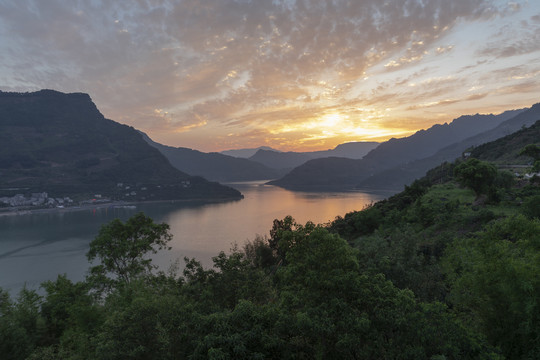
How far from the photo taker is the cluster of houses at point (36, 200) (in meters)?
120

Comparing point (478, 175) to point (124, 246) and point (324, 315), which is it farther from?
point (124, 246)

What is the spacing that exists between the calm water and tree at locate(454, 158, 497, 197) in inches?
1698

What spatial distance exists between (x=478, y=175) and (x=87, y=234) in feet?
296

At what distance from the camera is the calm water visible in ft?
176

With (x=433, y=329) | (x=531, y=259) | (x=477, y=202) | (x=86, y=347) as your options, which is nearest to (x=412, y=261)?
(x=531, y=259)

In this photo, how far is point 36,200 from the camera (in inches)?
4998

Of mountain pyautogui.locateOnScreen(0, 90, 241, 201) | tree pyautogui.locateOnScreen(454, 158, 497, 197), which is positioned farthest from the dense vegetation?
mountain pyautogui.locateOnScreen(0, 90, 241, 201)

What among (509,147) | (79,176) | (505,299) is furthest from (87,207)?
(509,147)

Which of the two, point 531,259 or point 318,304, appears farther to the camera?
point 531,259

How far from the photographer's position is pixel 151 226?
83.9 ft

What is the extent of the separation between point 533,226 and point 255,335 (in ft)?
46.0

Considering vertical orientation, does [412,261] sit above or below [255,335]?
below

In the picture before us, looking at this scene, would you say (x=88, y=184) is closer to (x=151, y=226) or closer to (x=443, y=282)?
(x=151, y=226)

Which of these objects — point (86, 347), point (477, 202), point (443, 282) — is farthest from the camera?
point (477, 202)
